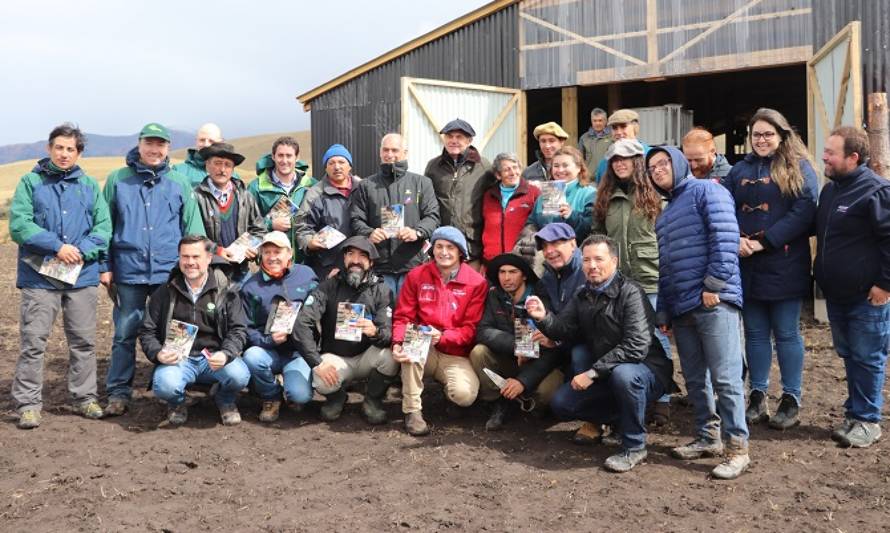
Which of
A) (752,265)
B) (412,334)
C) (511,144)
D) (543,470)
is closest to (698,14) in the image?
(511,144)

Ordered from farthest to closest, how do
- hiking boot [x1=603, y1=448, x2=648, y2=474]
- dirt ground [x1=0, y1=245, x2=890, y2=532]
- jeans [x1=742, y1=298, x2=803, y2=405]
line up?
jeans [x1=742, y1=298, x2=803, y2=405], hiking boot [x1=603, y1=448, x2=648, y2=474], dirt ground [x1=0, y1=245, x2=890, y2=532]

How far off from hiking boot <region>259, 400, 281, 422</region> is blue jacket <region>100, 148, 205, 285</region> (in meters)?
1.27

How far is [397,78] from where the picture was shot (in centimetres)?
1310

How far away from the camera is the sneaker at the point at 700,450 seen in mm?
5074

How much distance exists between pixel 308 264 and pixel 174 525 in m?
3.06

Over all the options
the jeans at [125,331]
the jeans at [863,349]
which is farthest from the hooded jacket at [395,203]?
the jeans at [863,349]

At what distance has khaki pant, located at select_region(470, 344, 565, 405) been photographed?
5953 mm

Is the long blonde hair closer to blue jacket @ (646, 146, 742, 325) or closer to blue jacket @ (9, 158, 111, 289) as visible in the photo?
blue jacket @ (646, 146, 742, 325)

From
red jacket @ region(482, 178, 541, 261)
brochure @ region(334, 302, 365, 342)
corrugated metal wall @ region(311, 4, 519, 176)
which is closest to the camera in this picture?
brochure @ region(334, 302, 365, 342)

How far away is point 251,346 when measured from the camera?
6.25 meters

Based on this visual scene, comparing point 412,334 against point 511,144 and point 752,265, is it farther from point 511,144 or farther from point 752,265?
point 511,144

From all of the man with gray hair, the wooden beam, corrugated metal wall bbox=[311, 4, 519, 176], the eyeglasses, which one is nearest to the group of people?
the eyeglasses

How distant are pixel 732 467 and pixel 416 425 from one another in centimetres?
219

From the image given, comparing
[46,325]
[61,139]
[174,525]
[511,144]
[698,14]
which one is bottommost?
[174,525]
